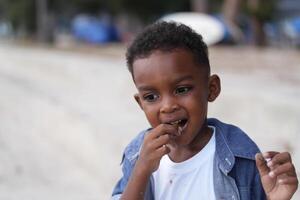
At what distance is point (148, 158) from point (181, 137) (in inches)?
5.1

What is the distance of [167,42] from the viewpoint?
2.05 meters

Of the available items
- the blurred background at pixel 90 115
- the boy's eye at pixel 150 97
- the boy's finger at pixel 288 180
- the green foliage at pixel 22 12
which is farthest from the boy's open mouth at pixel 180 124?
the green foliage at pixel 22 12

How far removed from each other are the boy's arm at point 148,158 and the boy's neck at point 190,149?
113 millimetres

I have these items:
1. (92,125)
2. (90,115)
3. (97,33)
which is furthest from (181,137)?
(97,33)

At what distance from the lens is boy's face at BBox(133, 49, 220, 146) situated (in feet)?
6.58

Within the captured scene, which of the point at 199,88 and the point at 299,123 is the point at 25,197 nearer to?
the point at 299,123

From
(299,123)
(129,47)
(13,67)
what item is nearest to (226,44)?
(13,67)

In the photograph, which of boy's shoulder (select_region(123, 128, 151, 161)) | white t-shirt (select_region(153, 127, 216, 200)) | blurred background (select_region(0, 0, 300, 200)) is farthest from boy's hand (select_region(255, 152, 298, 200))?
blurred background (select_region(0, 0, 300, 200))

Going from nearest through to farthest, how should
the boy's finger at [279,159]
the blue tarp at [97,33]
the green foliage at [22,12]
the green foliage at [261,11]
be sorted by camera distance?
the boy's finger at [279,159], the green foliage at [261,11], the blue tarp at [97,33], the green foliage at [22,12]

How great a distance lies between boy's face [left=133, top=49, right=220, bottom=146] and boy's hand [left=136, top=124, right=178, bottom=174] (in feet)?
0.11

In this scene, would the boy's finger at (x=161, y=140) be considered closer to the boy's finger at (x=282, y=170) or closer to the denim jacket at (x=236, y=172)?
the denim jacket at (x=236, y=172)

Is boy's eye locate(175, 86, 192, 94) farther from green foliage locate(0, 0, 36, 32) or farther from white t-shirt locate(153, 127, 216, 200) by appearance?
green foliage locate(0, 0, 36, 32)

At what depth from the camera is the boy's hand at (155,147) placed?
1.99m

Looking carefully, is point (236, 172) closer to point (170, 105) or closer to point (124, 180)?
point (170, 105)
